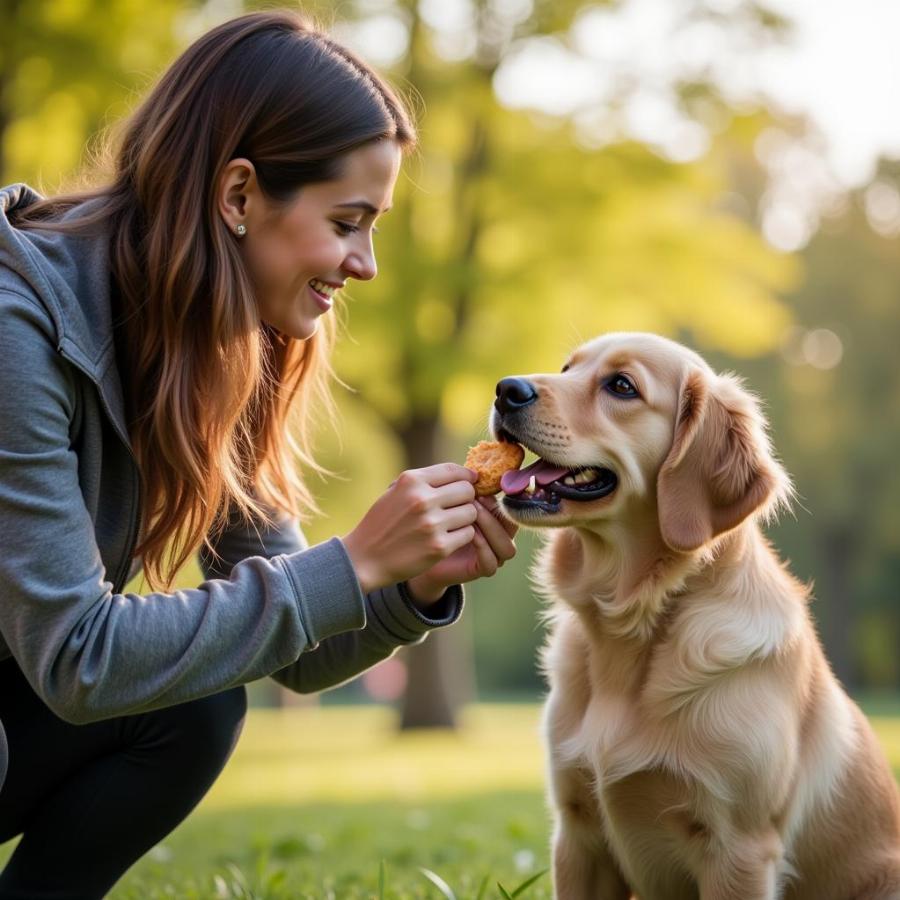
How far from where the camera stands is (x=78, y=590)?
87.9 inches

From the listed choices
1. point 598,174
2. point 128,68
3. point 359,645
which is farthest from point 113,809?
point 598,174

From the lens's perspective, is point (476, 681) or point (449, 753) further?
point (476, 681)

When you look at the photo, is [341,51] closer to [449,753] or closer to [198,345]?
[198,345]

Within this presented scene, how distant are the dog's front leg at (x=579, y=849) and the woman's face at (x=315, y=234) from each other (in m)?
1.30

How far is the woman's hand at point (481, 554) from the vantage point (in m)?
2.70

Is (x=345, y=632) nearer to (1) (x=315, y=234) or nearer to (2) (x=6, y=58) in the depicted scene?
(1) (x=315, y=234)

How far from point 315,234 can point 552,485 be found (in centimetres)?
89

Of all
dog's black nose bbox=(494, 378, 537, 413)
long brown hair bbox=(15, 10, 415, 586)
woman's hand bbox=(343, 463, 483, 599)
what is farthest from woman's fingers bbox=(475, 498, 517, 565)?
long brown hair bbox=(15, 10, 415, 586)

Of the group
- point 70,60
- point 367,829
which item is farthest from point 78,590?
point 70,60

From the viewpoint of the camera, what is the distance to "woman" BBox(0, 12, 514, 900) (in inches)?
89.3

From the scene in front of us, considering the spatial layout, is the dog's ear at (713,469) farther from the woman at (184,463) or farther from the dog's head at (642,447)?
the woman at (184,463)

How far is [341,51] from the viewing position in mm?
2783

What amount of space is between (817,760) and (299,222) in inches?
67.9

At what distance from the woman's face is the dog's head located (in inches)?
22.6
